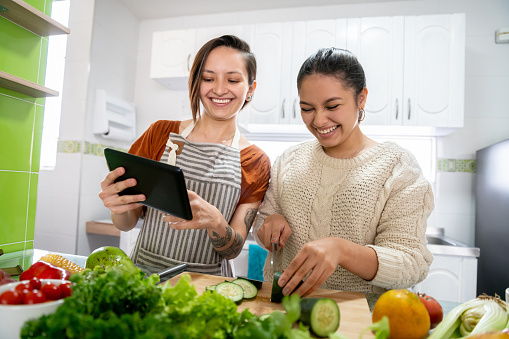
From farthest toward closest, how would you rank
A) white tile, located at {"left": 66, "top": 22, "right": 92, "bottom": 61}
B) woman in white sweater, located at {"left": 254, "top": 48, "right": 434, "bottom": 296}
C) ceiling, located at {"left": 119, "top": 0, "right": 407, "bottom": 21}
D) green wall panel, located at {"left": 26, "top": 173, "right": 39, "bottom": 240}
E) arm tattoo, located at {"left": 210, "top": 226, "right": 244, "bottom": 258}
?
ceiling, located at {"left": 119, "top": 0, "right": 407, "bottom": 21} → white tile, located at {"left": 66, "top": 22, "right": 92, "bottom": 61} → green wall panel, located at {"left": 26, "top": 173, "right": 39, "bottom": 240} → arm tattoo, located at {"left": 210, "top": 226, "right": 244, "bottom": 258} → woman in white sweater, located at {"left": 254, "top": 48, "right": 434, "bottom": 296}

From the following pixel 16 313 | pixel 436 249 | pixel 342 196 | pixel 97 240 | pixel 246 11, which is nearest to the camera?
pixel 16 313

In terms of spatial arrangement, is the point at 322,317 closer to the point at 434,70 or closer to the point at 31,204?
the point at 31,204

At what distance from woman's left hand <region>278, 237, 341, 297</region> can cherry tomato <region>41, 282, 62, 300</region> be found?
0.52 m

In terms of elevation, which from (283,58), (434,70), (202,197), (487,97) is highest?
Answer: (283,58)

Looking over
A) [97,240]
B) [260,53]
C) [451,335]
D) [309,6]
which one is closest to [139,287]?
[451,335]

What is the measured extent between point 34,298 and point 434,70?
2931 mm

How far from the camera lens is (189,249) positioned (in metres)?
1.38

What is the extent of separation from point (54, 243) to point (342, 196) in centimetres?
297

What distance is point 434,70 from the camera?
2.67m

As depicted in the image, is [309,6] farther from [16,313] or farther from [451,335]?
[16,313]

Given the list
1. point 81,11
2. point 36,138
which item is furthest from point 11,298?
point 81,11

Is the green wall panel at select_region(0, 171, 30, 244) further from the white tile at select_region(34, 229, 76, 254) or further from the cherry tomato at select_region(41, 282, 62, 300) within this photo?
the white tile at select_region(34, 229, 76, 254)

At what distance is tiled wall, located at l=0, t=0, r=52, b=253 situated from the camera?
1572 mm

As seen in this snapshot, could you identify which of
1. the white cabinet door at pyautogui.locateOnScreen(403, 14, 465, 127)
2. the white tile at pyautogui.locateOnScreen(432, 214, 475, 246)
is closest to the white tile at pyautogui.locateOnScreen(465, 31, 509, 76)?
the white cabinet door at pyautogui.locateOnScreen(403, 14, 465, 127)
